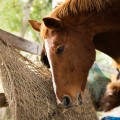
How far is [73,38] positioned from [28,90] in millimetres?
622

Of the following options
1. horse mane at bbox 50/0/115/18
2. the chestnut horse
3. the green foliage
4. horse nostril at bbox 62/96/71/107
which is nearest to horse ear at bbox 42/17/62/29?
the chestnut horse

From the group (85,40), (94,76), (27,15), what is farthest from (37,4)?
(85,40)

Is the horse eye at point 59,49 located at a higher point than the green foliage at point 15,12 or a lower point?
lower

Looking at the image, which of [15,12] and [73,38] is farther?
[15,12]

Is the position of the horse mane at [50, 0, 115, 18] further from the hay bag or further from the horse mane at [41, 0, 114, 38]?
the hay bag

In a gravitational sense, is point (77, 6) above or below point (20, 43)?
above

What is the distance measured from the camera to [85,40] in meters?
2.57

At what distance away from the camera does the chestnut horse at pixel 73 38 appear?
2338 mm

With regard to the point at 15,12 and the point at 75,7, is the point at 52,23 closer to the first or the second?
the point at 75,7

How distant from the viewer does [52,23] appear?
239cm

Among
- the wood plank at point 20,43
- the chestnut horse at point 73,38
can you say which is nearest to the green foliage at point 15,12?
the wood plank at point 20,43

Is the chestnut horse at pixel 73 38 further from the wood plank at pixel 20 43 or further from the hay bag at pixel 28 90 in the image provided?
the wood plank at pixel 20 43

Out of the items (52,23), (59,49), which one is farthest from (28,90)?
(52,23)

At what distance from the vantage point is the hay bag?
199 centimetres
